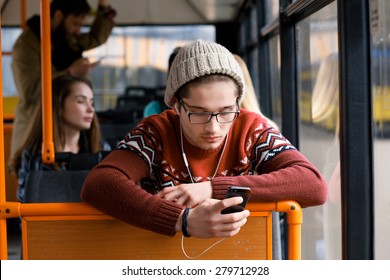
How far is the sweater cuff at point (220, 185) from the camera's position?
200 cm

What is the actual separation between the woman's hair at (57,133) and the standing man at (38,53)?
0.60 m

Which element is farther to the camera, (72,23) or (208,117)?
(72,23)

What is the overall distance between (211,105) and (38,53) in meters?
3.30

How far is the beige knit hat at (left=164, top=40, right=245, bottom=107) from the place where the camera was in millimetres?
2047

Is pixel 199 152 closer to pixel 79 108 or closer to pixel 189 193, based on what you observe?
pixel 189 193

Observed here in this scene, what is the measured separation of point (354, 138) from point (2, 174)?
1.08 m

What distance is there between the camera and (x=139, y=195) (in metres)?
1.97

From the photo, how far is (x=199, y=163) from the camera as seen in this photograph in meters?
2.16

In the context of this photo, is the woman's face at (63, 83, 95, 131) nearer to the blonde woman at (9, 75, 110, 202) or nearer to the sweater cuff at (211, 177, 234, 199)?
the blonde woman at (9, 75, 110, 202)

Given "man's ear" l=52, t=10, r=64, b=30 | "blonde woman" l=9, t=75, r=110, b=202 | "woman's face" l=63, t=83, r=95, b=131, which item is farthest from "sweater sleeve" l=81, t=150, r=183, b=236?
"man's ear" l=52, t=10, r=64, b=30

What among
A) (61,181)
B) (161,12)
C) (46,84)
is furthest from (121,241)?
(161,12)

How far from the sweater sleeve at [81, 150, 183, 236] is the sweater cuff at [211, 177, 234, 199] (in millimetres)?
127
